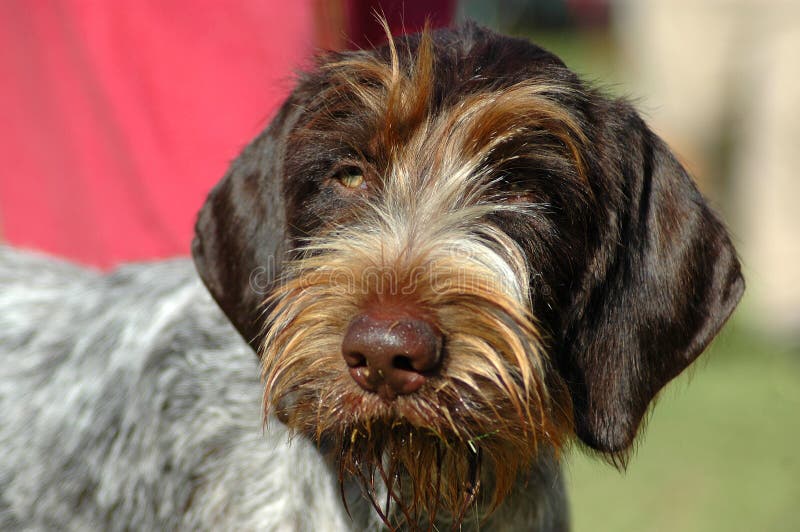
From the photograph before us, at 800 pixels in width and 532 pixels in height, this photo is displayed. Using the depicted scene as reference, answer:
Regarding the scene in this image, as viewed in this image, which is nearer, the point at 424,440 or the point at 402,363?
the point at 402,363

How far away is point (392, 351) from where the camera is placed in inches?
87.8

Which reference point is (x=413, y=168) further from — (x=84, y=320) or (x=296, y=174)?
(x=84, y=320)

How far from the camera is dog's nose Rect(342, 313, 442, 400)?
223 centimetres

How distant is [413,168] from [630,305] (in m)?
0.70

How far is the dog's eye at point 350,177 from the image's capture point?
9.36 ft

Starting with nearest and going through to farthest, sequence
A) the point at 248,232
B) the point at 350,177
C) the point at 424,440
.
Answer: the point at 424,440 < the point at 350,177 < the point at 248,232

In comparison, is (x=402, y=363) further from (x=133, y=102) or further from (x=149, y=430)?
(x=133, y=102)

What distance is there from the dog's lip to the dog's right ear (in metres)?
0.60

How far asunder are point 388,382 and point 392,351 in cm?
10

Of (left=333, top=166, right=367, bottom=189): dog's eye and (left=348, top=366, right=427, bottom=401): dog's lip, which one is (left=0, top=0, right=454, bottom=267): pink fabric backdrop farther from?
(left=348, top=366, right=427, bottom=401): dog's lip

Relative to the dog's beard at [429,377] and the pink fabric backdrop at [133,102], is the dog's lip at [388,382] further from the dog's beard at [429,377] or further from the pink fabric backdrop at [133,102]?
the pink fabric backdrop at [133,102]

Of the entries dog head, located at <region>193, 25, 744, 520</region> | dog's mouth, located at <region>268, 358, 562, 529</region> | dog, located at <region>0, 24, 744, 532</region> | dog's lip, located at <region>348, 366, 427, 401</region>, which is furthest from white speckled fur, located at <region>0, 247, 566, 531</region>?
dog's lip, located at <region>348, 366, 427, 401</region>

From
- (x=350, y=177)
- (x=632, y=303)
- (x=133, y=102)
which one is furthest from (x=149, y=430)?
(x=133, y=102)

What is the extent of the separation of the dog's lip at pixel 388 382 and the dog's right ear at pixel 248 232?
1.96ft
